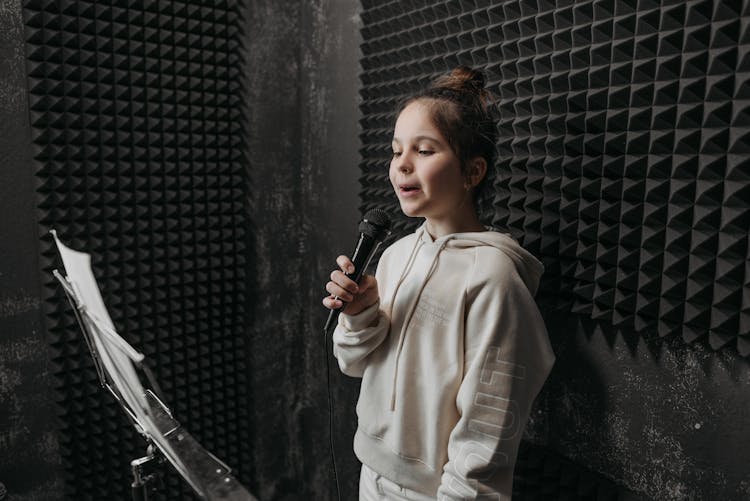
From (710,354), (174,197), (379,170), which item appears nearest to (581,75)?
(710,354)

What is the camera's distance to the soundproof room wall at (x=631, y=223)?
4.28 ft

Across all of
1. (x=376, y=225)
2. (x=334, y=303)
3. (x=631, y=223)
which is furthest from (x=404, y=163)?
(x=631, y=223)

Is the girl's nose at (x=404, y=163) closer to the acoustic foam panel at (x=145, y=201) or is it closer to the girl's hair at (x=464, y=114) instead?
the girl's hair at (x=464, y=114)

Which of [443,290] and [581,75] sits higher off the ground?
[581,75]

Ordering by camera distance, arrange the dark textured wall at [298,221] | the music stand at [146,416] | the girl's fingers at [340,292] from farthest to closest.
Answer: the dark textured wall at [298,221] < the girl's fingers at [340,292] < the music stand at [146,416]

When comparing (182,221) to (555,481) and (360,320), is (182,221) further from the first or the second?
(555,481)

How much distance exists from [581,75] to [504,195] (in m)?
0.43

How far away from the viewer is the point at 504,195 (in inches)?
72.1

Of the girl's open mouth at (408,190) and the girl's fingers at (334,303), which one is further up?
the girl's open mouth at (408,190)

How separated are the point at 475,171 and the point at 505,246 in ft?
0.70

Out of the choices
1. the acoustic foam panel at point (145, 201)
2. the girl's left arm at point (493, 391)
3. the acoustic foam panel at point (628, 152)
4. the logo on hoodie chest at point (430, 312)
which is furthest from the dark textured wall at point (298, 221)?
the girl's left arm at point (493, 391)

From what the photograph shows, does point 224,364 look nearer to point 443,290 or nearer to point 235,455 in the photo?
point 235,455

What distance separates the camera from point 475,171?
1479 mm

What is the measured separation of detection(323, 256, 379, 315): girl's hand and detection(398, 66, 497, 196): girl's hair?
1.25ft
